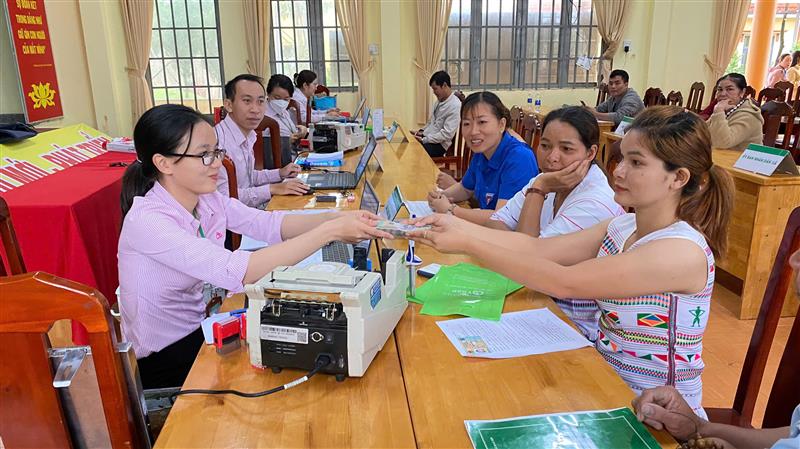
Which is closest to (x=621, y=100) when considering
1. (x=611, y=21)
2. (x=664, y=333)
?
(x=611, y=21)

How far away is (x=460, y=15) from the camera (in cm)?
810

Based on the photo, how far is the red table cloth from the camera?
266 cm

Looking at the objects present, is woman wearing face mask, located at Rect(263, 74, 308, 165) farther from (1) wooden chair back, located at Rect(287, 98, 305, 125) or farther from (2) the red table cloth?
(2) the red table cloth

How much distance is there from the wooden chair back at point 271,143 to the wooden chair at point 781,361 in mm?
2822

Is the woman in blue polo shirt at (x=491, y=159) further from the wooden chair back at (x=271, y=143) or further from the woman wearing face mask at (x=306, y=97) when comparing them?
the woman wearing face mask at (x=306, y=97)

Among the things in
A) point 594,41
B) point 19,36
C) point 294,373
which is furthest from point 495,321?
point 594,41

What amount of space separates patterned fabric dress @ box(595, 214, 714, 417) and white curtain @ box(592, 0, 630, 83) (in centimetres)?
774

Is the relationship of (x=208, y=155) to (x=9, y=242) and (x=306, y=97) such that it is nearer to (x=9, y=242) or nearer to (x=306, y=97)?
(x=9, y=242)

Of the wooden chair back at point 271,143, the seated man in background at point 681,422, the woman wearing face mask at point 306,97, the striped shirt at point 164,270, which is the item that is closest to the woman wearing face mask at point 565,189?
the seated man in background at point 681,422

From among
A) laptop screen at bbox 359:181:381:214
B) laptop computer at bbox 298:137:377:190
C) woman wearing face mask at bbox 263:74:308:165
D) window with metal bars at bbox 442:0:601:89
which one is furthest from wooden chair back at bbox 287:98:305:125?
laptop screen at bbox 359:181:381:214

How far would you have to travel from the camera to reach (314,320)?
3.59 feet

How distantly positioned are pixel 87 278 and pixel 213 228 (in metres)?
1.27

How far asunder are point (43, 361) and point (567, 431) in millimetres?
888

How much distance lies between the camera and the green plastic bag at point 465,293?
142 cm
